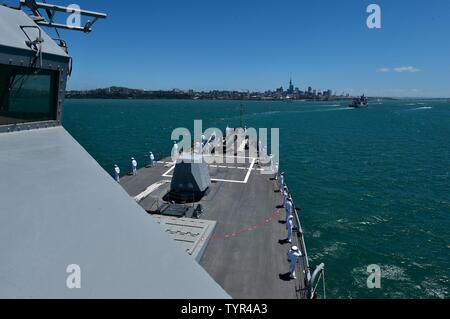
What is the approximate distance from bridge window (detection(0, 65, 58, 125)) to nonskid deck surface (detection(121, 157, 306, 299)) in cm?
931

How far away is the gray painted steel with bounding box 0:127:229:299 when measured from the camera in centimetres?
229

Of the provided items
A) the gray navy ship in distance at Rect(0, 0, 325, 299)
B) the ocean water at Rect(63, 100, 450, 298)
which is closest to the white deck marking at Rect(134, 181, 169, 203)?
the gray navy ship in distance at Rect(0, 0, 325, 299)

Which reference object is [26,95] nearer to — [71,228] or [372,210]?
[71,228]

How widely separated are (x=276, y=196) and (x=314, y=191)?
15661mm

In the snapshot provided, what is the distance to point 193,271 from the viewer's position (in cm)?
265

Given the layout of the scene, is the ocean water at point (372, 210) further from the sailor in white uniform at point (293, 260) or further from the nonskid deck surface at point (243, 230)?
the sailor in white uniform at point (293, 260)

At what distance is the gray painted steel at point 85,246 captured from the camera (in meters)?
2.29

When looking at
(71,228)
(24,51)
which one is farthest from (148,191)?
(71,228)

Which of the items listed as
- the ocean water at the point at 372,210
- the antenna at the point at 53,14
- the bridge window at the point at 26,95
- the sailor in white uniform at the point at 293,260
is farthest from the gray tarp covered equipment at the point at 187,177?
the bridge window at the point at 26,95
